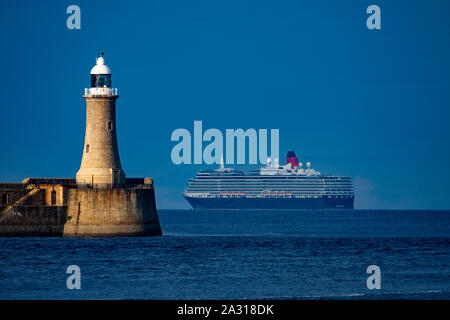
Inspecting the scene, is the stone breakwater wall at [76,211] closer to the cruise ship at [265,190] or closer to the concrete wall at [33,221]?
the concrete wall at [33,221]

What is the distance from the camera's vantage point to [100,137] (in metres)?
53.2

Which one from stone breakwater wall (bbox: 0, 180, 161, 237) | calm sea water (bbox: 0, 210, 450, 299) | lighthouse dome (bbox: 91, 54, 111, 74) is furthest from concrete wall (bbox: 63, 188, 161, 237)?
lighthouse dome (bbox: 91, 54, 111, 74)

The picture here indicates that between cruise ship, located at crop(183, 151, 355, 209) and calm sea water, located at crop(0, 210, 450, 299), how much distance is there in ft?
424

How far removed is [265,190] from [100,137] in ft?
460

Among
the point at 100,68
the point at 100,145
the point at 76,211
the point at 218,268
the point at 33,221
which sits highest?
the point at 100,68

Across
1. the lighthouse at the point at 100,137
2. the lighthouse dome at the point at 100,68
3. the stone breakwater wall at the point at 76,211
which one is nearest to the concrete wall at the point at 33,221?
the stone breakwater wall at the point at 76,211

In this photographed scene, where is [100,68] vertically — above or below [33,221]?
above

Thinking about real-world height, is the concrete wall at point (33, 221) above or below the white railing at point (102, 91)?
below

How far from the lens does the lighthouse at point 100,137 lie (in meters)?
53.1

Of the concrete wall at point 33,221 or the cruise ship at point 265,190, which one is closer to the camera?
the concrete wall at point 33,221

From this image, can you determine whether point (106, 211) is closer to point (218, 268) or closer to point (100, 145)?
point (100, 145)

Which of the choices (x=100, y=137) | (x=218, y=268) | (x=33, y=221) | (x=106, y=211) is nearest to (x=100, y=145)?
(x=100, y=137)

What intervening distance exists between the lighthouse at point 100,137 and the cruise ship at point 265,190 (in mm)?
138639
